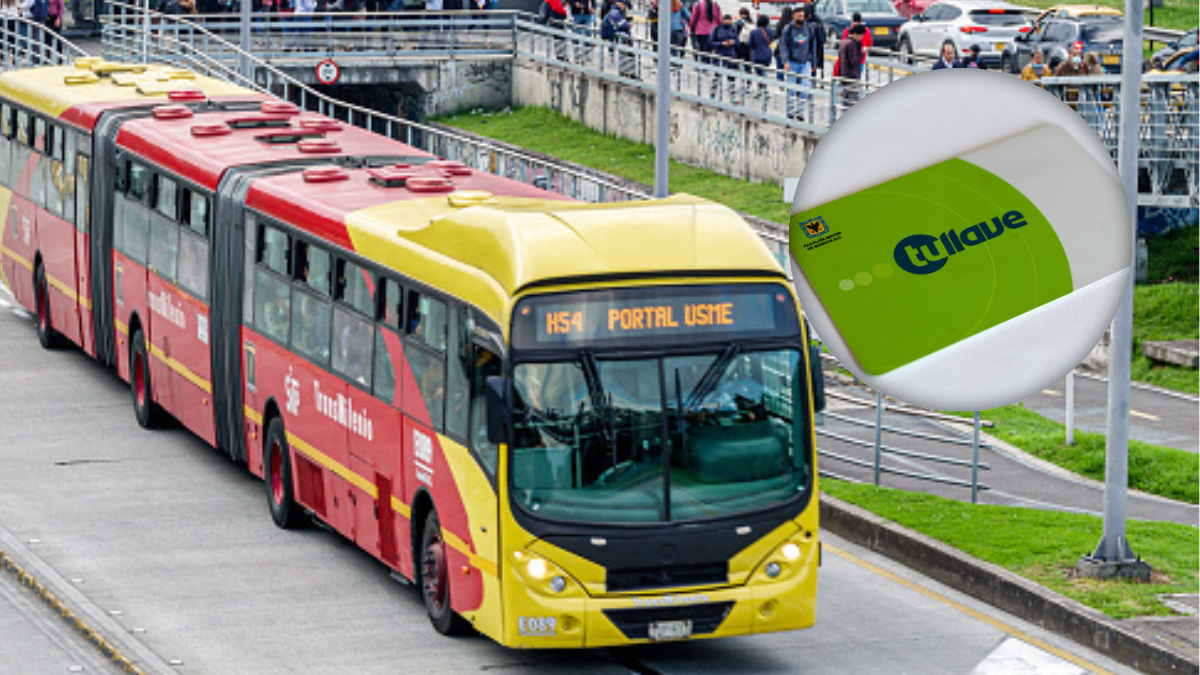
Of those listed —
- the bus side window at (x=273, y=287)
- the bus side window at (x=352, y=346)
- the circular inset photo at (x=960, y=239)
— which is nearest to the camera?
the circular inset photo at (x=960, y=239)

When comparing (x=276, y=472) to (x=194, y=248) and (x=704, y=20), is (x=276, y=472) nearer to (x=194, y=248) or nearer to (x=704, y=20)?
(x=194, y=248)

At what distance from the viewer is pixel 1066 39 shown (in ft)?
145

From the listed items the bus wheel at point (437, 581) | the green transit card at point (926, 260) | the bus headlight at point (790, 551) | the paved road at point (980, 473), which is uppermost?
the green transit card at point (926, 260)

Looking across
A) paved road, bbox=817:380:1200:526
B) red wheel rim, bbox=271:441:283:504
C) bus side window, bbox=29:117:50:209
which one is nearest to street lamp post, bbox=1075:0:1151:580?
paved road, bbox=817:380:1200:526

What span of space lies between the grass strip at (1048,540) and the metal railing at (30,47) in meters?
22.8

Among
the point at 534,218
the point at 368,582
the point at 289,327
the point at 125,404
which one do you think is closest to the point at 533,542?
the point at 534,218

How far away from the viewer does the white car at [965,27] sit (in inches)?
1912

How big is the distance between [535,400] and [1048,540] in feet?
17.1

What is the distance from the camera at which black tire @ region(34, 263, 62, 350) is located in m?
25.5

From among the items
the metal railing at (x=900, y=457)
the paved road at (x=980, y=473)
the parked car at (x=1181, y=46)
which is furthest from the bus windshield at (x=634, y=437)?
the parked car at (x=1181, y=46)

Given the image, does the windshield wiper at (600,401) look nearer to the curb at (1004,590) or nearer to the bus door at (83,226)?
the curb at (1004,590)

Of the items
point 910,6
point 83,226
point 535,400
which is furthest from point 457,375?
point 910,6

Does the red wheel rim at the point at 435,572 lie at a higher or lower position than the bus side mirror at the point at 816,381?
lower

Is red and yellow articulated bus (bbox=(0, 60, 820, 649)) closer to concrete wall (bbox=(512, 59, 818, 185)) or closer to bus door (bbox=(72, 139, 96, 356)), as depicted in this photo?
bus door (bbox=(72, 139, 96, 356))
